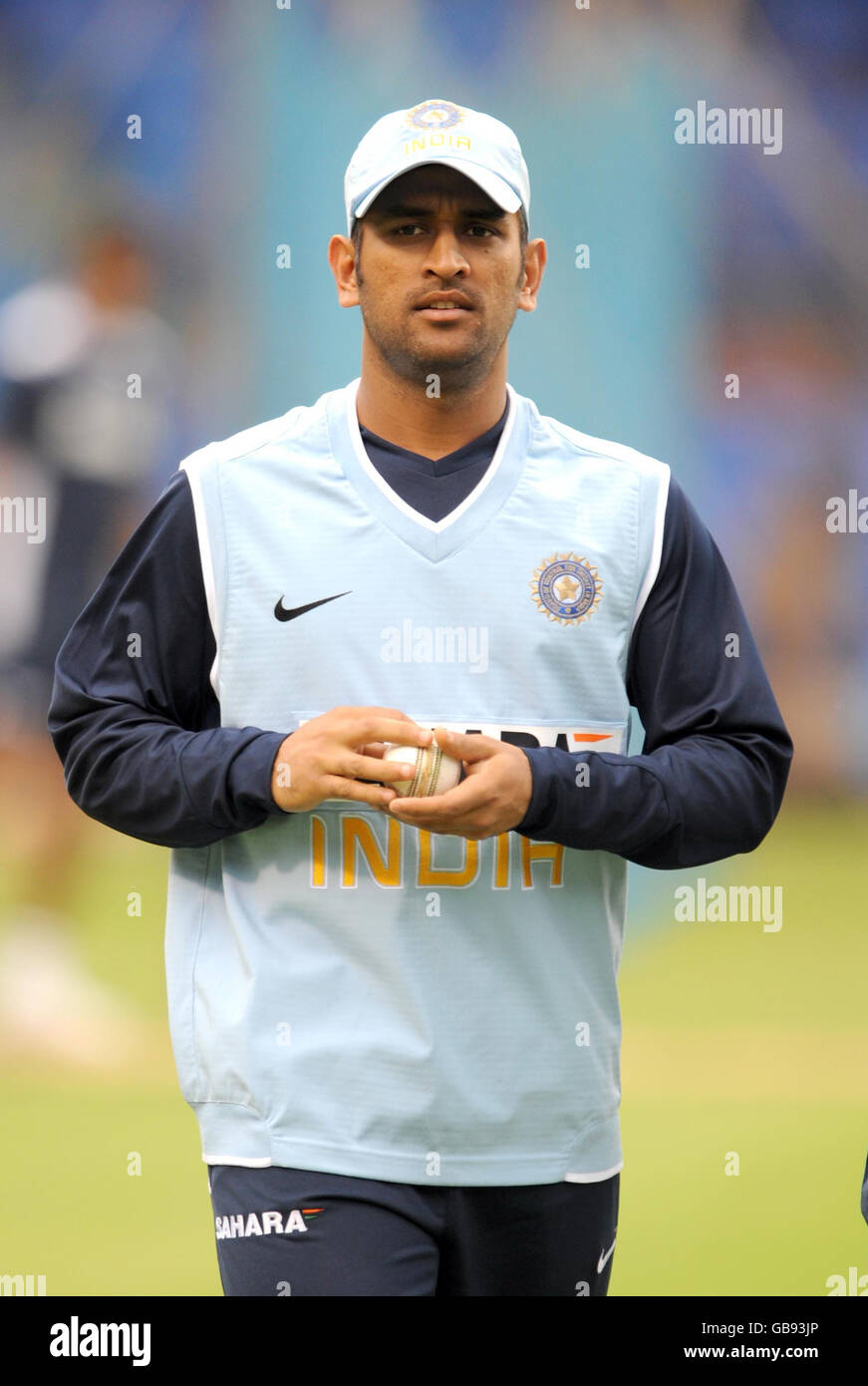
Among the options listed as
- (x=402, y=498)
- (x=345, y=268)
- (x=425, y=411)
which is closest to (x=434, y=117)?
(x=345, y=268)

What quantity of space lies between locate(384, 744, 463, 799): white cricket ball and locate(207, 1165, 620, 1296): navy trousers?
16.2 inches

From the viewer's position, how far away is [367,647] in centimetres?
198

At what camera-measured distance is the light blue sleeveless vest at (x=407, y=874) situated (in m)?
1.92

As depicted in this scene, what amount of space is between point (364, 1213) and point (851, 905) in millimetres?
4369

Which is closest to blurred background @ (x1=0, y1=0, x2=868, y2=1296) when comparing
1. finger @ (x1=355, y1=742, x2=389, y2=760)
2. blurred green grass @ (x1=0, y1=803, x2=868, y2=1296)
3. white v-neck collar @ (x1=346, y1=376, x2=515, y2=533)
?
blurred green grass @ (x1=0, y1=803, x2=868, y2=1296)

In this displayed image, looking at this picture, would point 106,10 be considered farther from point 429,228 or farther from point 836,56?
point 429,228

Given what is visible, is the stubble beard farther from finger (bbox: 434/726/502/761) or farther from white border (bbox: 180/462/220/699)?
finger (bbox: 434/726/502/761)

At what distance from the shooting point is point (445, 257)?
6.49ft

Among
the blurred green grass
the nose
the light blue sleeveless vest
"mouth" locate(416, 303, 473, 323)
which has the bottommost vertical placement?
the blurred green grass

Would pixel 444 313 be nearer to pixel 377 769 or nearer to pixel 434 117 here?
pixel 434 117

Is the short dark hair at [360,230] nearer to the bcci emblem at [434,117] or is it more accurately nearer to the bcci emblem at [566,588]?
the bcci emblem at [434,117]

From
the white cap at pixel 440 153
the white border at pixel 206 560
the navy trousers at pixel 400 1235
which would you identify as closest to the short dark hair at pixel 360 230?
the white cap at pixel 440 153

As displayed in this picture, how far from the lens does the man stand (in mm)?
1896

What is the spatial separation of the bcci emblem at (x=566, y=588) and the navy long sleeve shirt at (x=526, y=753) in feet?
0.29
